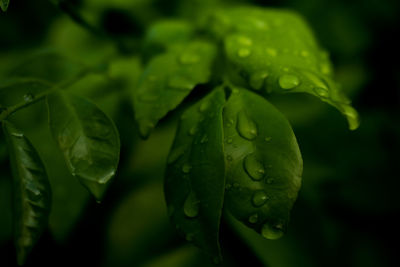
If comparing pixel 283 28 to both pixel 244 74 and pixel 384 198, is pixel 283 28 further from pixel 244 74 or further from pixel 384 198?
pixel 384 198

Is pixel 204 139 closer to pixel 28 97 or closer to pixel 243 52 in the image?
pixel 243 52

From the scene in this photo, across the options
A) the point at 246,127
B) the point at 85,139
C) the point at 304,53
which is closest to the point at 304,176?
the point at 304,53

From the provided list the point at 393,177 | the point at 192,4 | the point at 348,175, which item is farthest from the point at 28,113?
the point at 393,177

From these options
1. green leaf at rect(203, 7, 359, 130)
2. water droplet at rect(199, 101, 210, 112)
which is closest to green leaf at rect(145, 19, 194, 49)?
green leaf at rect(203, 7, 359, 130)

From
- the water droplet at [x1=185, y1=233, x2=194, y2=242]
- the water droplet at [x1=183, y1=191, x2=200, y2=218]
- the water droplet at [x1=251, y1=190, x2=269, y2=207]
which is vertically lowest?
the water droplet at [x1=185, y1=233, x2=194, y2=242]

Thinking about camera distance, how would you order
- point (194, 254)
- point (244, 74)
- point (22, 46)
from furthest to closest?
1. point (22, 46)
2. point (194, 254)
3. point (244, 74)

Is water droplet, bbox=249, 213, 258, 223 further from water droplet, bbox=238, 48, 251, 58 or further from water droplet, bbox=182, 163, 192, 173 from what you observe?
water droplet, bbox=238, 48, 251, 58

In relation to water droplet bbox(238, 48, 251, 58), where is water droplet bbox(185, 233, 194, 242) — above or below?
below

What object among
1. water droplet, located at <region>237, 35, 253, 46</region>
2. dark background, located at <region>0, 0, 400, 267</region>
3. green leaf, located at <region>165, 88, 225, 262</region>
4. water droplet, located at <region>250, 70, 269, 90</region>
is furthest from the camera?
dark background, located at <region>0, 0, 400, 267</region>

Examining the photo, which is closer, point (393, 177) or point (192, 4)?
point (393, 177)
